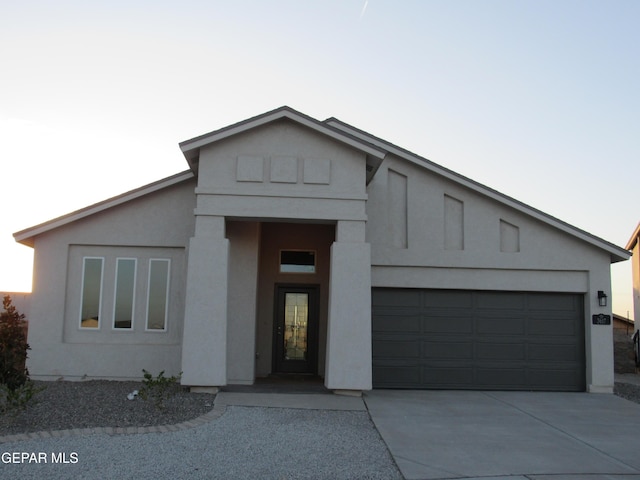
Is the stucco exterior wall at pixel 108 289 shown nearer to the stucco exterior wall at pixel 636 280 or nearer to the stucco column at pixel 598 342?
the stucco column at pixel 598 342

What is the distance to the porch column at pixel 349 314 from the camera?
445 inches

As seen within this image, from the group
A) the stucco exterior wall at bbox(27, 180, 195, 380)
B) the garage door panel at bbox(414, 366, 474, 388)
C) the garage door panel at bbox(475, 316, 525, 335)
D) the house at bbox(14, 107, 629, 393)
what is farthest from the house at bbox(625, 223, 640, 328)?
the stucco exterior wall at bbox(27, 180, 195, 380)

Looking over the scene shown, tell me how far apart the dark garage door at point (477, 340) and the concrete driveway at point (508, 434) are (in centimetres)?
55

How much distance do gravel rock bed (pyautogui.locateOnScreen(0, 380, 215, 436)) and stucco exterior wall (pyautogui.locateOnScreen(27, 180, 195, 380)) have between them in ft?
4.70

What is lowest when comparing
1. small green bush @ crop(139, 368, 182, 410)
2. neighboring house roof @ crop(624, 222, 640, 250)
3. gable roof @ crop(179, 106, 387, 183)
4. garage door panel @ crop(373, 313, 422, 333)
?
small green bush @ crop(139, 368, 182, 410)

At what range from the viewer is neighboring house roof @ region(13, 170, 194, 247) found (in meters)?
13.2

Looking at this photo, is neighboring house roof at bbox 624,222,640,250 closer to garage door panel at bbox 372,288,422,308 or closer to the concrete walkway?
the concrete walkway

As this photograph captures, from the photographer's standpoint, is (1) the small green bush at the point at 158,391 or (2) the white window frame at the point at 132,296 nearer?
(1) the small green bush at the point at 158,391

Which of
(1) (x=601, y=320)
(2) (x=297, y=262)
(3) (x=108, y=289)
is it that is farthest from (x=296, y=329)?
(1) (x=601, y=320)

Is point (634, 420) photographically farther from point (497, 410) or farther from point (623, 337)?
point (623, 337)

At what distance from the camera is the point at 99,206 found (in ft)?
43.7

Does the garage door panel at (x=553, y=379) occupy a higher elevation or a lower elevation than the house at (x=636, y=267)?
lower

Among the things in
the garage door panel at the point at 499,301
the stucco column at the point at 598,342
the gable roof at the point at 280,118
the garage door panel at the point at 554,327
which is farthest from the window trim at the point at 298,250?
the stucco column at the point at 598,342

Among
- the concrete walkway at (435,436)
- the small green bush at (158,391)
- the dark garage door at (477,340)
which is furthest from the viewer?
the dark garage door at (477,340)
